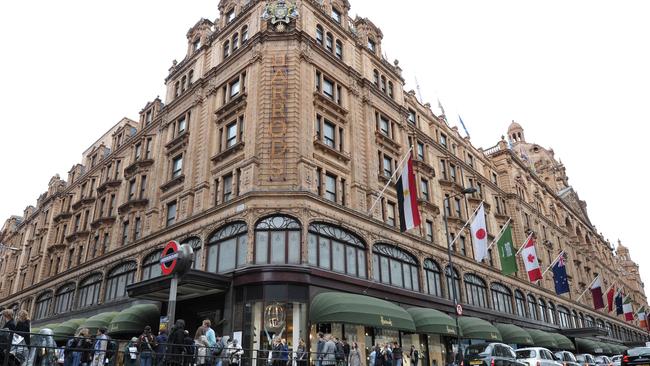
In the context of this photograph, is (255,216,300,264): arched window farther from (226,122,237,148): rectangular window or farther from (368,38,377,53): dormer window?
(368,38,377,53): dormer window

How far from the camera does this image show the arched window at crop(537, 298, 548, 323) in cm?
5079

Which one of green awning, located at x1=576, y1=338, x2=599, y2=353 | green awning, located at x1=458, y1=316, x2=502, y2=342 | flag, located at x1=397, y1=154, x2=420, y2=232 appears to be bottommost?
green awning, located at x1=576, y1=338, x2=599, y2=353

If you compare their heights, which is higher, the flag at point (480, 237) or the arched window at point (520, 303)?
the flag at point (480, 237)

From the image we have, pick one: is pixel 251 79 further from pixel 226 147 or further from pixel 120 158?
pixel 120 158

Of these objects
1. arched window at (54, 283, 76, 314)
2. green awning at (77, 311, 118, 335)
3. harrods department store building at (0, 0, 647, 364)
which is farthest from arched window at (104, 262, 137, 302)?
arched window at (54, 283, 76, 314)

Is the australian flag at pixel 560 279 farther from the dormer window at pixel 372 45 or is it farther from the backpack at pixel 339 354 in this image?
the backpack at pixel 339 354

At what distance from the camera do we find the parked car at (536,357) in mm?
24234

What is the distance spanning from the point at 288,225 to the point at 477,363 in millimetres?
11737

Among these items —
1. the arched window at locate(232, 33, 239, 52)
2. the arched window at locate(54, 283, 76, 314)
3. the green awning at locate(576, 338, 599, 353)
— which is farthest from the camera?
the green awning at locate(576, 338, 599, 353)

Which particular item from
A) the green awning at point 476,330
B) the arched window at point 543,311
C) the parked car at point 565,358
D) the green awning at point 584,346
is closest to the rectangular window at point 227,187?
the green awning at point 476,330

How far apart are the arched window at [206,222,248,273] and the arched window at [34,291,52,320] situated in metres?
25.6

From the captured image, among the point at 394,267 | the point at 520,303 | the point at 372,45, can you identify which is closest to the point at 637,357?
the point at 394,267

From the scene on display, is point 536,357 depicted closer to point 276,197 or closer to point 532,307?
point 276,197

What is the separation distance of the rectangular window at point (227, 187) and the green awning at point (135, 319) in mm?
8523
